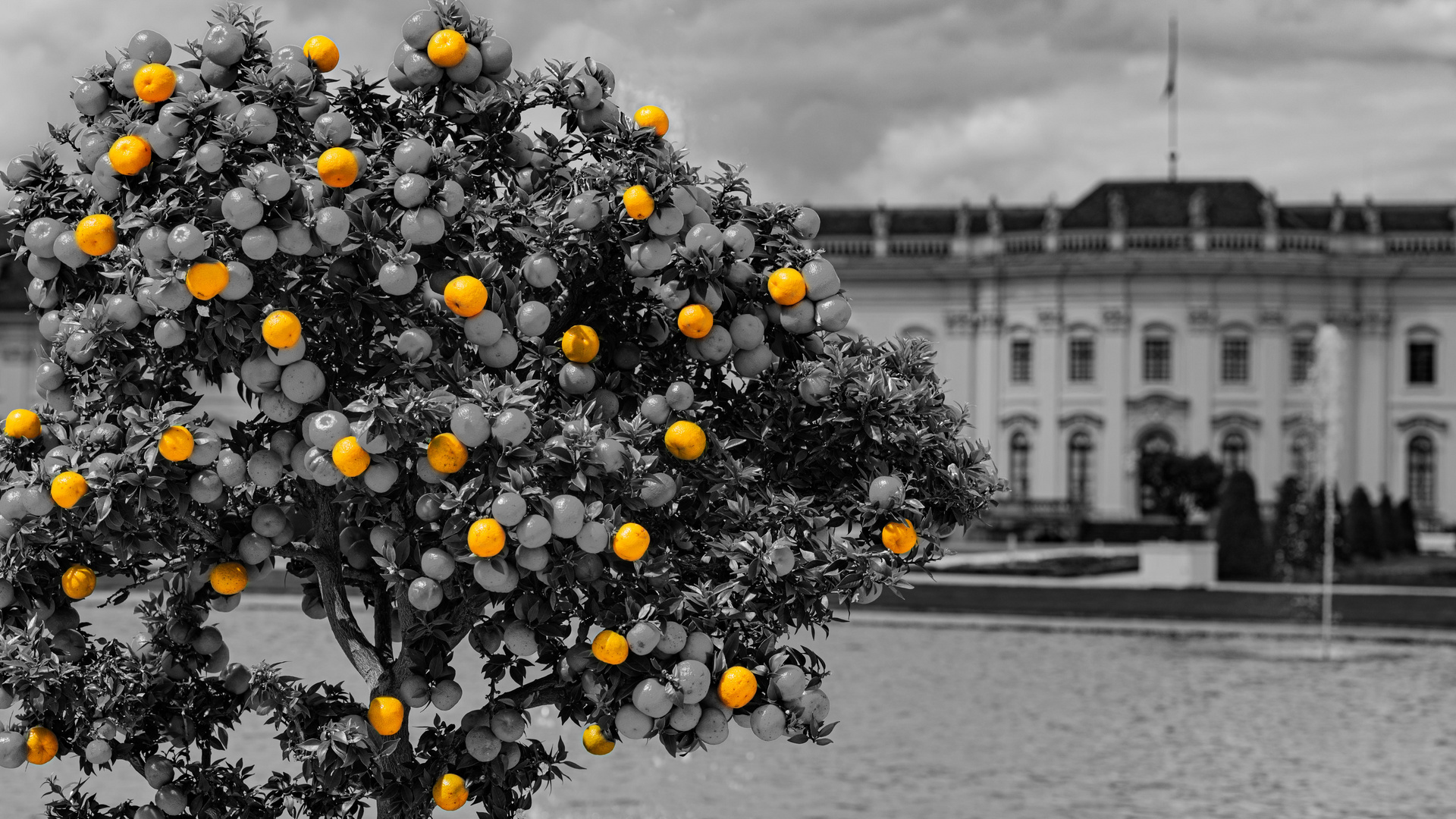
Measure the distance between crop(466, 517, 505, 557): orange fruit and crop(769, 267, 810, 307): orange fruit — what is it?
4.18ft

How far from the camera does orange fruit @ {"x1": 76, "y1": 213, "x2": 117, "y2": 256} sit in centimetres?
491

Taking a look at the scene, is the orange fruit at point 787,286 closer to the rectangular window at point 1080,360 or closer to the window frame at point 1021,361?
the rectangular window at point 1080,360

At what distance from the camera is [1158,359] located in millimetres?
65375

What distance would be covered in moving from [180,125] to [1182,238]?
62.2 m

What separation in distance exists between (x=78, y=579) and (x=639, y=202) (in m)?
2.11

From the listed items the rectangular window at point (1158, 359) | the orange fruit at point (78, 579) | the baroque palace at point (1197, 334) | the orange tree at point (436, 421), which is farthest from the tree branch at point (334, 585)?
the rectangular window at point (1158, 359)

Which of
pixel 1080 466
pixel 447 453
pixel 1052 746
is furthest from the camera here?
pixel 1080 466

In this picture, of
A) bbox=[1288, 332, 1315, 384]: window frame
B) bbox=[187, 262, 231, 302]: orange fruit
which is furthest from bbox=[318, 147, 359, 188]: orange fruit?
bbox=[1288, 332, 1315, 384]: window frame

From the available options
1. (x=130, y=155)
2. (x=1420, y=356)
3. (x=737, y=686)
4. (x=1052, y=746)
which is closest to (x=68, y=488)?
(x=130, y=155)

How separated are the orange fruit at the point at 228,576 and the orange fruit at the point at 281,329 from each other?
1.08 m

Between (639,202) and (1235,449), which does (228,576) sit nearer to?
(639,202)

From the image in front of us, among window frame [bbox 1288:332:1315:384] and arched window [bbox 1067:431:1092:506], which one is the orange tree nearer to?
arched window [bbox 1067:431:1092:506]

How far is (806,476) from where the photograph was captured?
5598 millimetres

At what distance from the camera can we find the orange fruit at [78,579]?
5242mm
